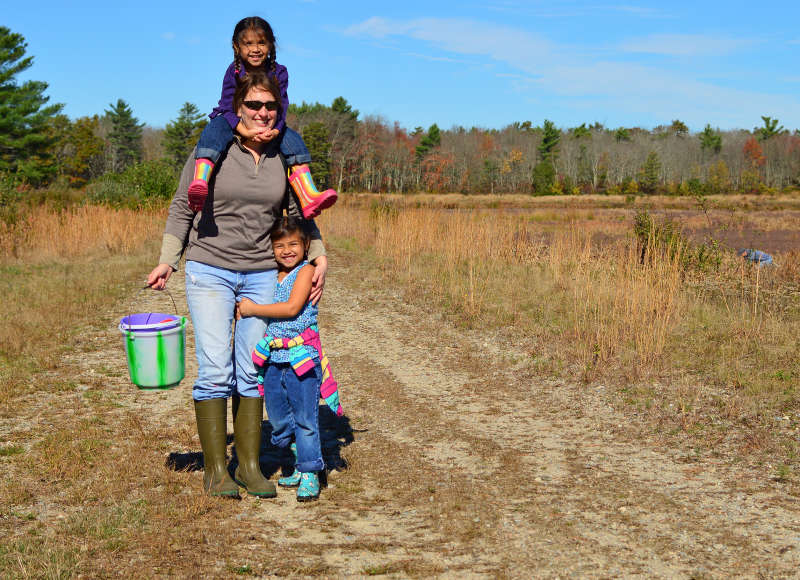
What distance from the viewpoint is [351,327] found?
866 centimetres

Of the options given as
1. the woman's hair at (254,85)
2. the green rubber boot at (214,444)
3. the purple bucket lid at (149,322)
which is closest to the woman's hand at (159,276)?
the purple bucket lid at (149,322)

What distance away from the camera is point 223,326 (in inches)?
132

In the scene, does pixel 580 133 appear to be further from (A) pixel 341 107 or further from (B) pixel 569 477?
(B) pixel 569 477

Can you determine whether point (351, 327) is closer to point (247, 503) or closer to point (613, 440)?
point (613, 440)

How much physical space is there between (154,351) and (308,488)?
104 centimetres

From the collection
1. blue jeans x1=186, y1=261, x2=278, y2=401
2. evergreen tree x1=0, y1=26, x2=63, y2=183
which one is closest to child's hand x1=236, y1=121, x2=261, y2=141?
blue jeans x1=186, y1=261, x2=278, y2=401

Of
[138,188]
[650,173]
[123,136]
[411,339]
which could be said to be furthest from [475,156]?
[411,339]

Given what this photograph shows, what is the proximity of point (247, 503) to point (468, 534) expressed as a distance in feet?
3.70

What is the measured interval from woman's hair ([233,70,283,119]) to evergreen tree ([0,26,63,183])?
4801 centimetres

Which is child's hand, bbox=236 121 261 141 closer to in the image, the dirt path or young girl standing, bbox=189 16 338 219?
young girl standing, bbox=189 16 338 219

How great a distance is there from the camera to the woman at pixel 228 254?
3.30m

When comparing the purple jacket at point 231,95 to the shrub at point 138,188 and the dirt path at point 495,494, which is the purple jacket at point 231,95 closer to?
the dirt path at point 495,494

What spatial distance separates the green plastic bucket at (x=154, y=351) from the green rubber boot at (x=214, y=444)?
0.77ft

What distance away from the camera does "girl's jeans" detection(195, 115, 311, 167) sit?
318cm
